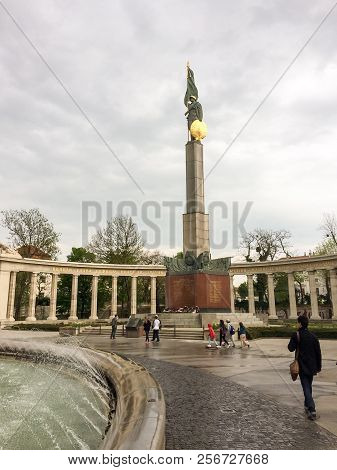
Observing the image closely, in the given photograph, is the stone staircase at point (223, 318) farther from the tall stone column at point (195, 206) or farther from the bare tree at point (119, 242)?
the bare tree at point (119, 242)

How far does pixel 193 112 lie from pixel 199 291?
18674 mm

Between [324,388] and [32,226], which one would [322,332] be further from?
[32,226]

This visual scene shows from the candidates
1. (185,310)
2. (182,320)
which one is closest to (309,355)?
(182,320)

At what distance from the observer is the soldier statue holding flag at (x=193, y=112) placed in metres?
34.2

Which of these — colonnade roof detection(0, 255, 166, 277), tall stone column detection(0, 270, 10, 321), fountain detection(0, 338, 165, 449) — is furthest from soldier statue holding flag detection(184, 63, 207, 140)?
tall stone column detection(0, 270, 10, 321)

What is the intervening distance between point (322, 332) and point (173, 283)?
12597mm

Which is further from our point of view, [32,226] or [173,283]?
[32,226]

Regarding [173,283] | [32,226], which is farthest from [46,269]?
[173,283]

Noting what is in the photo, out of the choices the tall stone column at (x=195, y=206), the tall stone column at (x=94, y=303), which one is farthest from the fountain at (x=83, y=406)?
the tall stone column at (x=94, y=303)

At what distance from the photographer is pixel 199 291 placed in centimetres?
2930

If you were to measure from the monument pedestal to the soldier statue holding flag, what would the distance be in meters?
14.2

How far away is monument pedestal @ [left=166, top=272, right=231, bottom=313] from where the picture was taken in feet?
96.3

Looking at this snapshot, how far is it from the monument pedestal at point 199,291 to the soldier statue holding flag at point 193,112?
14.2m

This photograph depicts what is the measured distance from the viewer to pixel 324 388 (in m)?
8.91
